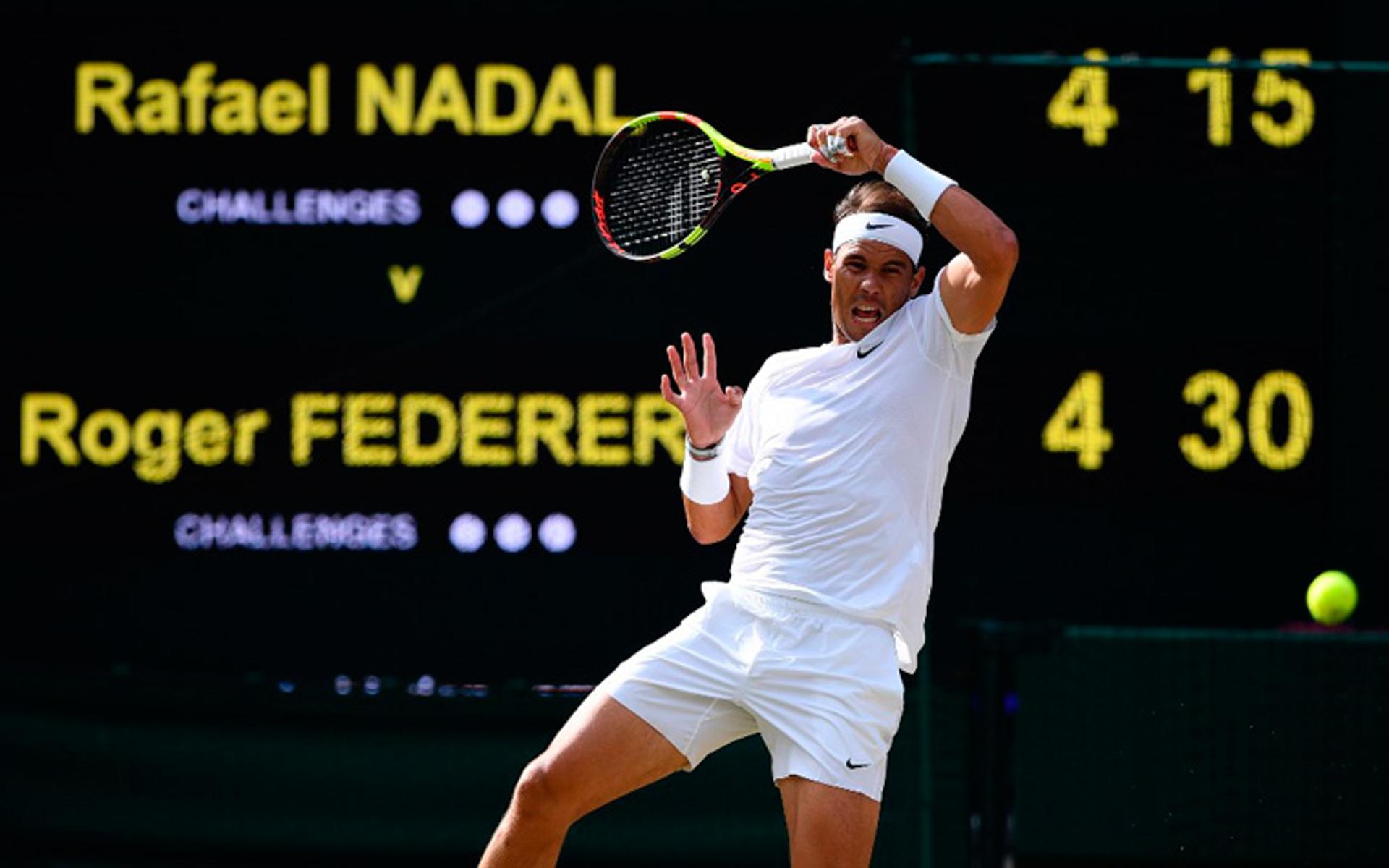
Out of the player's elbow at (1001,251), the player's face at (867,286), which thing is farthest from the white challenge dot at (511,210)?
the player's elbow at (1001,251)

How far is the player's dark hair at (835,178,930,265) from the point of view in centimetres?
453

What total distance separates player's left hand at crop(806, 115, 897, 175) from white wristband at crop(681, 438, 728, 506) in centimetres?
62

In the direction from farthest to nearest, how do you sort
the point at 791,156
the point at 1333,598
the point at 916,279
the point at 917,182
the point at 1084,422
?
the point at 1084,422 < the point at 1333,598 < the point at 916,279 < the point at 791,156 < the point at 917,182

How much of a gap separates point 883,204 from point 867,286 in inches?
7.4

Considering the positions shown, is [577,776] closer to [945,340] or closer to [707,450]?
[707,450]

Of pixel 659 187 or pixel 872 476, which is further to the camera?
pixel 659 187

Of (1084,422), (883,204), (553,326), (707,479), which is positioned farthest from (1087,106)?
(707,479)

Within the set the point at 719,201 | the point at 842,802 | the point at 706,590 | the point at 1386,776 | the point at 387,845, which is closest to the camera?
the point at 842,802

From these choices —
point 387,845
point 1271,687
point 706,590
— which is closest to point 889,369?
point 706,590

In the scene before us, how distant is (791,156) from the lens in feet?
14.5

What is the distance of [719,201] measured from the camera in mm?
4816

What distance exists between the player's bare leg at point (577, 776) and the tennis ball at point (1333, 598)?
2401 mm

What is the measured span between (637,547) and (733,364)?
54 cm

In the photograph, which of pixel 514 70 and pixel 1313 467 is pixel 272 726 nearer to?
pixel 514 70
